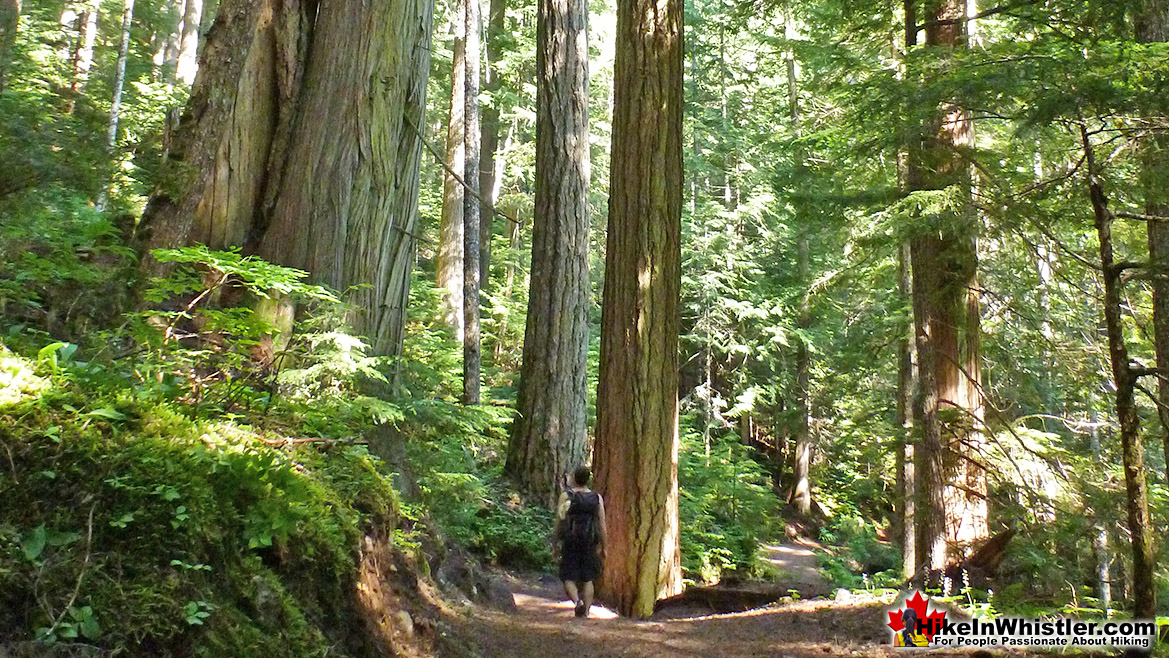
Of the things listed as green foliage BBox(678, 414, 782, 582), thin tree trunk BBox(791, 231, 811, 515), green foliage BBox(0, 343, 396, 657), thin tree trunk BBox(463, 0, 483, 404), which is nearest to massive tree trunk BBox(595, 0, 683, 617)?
green foliage BBox(0, 343, 396, 657)

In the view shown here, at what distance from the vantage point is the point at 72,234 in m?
4.55

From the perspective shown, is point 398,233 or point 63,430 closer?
point 63,430

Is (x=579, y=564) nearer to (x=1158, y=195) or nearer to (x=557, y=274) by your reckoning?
(x=557, y=274)

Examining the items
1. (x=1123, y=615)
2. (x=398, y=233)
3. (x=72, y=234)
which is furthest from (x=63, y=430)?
(x=1123, y=615)

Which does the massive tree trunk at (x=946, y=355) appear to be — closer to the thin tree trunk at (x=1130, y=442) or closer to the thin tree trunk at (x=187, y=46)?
the thin tree trunk at (x=1130, y=442)

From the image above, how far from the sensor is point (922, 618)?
458cm

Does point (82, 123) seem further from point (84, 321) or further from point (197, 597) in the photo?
point (197, 597)

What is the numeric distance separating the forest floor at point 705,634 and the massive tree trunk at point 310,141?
2.53 metres

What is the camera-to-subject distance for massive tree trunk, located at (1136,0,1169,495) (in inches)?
229

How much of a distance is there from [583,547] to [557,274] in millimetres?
4867

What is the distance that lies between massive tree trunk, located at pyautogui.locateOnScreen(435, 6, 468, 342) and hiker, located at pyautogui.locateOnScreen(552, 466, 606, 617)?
9.16 metres

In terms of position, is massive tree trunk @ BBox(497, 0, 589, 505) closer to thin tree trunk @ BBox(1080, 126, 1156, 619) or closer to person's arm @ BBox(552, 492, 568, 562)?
person's arm @ BBox(552, 492, 568, 562)

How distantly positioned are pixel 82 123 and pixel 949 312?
9.16 meters

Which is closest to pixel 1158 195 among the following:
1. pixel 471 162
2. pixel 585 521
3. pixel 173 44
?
pixel 585 521
